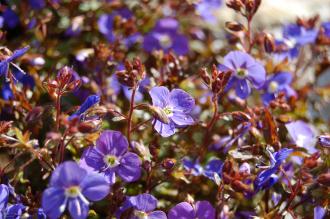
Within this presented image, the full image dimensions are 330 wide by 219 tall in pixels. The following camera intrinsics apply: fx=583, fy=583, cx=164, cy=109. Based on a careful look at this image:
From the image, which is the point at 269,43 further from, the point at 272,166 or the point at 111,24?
the point at 111,24

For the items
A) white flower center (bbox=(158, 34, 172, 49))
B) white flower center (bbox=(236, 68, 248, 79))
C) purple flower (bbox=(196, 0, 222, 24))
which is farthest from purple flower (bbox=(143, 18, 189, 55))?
white flower center (bbox=(236, 68, 248, 79))

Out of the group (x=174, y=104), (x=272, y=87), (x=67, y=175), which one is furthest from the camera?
(x=272, y=87)

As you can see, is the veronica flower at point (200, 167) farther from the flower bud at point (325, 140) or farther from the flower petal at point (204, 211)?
the flower bud at point (325, 140)

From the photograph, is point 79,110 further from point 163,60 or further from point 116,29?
point 116,29

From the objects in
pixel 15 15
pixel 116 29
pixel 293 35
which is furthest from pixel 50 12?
pixel 293 35

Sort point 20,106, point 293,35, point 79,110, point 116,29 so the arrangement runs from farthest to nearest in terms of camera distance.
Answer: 1. point 293,35
2. point 116,29
3. point 20,106
4. point 79,110

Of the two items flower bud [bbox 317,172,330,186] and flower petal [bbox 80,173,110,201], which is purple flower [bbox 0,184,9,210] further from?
flower bud [bbox 317,172,330,186]

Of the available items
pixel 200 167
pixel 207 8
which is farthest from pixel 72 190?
pixel 207 8
